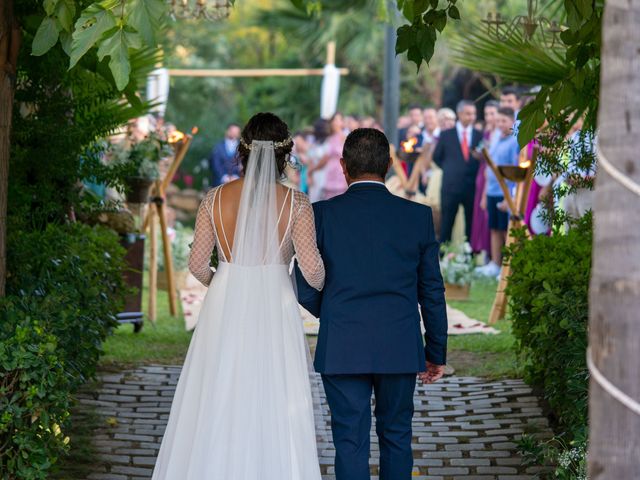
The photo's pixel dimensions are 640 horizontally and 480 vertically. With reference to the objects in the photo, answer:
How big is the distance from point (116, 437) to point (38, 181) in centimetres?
192

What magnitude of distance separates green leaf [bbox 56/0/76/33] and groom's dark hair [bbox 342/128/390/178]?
128cm

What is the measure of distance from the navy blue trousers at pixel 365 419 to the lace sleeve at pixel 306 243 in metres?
0.41

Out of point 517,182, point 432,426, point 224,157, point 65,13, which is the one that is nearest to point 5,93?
point 65,13

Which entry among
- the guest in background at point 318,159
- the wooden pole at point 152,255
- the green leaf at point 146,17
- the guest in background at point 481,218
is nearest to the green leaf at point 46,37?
the green leaf at point 146,17

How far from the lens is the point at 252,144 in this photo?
509 centimetres

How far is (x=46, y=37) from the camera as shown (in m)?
3.99

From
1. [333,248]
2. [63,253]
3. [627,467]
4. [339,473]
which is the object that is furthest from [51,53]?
[627,467]

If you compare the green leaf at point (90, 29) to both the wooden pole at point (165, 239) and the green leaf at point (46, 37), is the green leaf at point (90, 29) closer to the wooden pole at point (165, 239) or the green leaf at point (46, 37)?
the green leaf at point (46, 37)

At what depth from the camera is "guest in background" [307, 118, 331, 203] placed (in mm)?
17594

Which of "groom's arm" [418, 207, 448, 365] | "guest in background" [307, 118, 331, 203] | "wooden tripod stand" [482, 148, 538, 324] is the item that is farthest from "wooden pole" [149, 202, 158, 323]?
"guest in background" [307, 118, 331, 203]

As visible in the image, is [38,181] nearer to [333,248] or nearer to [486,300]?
[333,248]

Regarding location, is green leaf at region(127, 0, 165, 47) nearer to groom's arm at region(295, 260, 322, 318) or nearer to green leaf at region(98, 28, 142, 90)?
green leaf at region(98, 28, 142, 90)

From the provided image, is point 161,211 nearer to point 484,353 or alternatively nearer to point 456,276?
point 484,353

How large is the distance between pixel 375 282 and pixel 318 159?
43.3 ft
